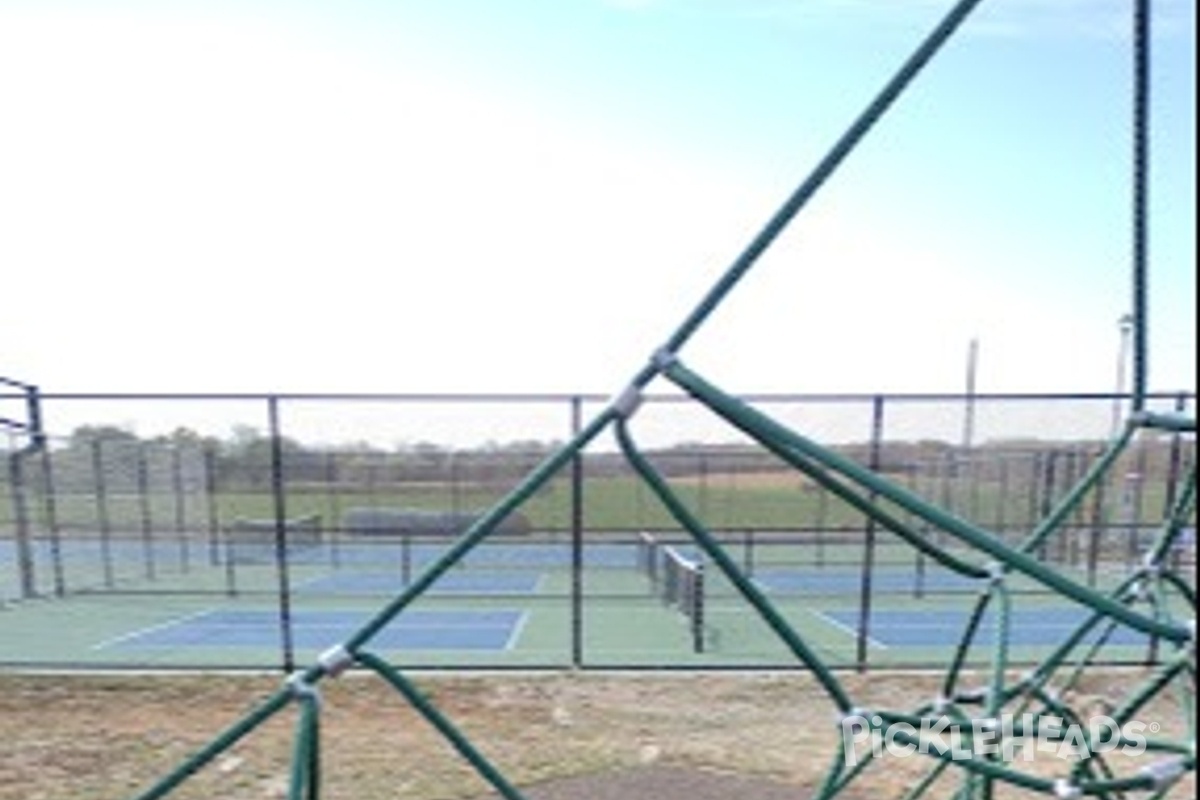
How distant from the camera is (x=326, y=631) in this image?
11344 mm

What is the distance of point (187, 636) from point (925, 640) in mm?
8509

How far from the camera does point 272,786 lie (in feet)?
18.1

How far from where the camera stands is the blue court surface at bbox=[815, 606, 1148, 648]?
11.1 metres

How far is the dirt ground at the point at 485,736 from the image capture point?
555cm

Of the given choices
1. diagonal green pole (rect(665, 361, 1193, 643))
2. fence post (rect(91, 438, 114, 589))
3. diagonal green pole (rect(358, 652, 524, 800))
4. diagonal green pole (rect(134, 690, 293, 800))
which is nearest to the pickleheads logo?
diagonal green pole (rect(665, 361, 1193, 643))

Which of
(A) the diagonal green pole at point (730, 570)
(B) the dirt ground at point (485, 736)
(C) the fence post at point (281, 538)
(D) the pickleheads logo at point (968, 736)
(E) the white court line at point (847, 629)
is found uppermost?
(A) the diagonal green pole at point (730, 570)

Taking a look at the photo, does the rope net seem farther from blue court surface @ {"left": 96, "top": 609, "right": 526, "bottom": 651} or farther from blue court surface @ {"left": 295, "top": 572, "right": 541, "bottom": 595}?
blue court surface @ {"left": 295, "top": 572, "right": 541, "bottom": 595}

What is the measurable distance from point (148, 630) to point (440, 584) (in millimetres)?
4461

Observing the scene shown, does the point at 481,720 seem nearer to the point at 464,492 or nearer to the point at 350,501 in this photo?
the point at 464,492

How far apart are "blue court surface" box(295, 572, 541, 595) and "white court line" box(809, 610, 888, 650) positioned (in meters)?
4.25

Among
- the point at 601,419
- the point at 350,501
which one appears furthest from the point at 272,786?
the point at 350,501

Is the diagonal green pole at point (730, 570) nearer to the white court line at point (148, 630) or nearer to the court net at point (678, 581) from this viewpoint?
the court net at point (678, 581)

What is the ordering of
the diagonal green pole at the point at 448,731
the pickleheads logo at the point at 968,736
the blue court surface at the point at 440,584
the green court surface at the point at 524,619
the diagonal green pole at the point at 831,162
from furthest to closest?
the blue court surface at the point at 440,584 < the green court surface at the point at 524,619 < the pickleheads logo at the point at 968,736 < the diagonal green pole at the point at 448,731 < the diagonal green pole at the point at 831,162

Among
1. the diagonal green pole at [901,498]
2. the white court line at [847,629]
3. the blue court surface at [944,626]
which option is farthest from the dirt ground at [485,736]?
the diagonal green pole at [901,498]
